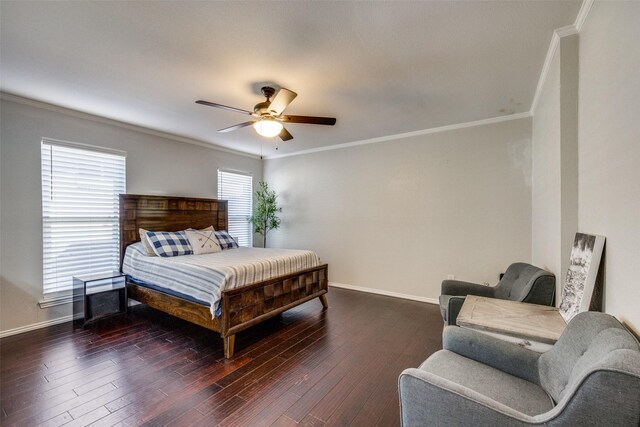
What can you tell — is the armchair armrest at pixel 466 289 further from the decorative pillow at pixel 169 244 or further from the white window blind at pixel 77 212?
the white window blind at pixel 77 212

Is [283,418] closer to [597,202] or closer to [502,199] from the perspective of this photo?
[597,202]

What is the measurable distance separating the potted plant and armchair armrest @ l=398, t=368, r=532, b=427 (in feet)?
15.7

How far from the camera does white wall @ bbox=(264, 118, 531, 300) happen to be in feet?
12.2

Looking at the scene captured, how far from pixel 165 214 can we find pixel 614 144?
4.91 m

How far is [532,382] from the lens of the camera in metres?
1.49

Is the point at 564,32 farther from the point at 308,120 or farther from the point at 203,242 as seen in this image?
the point at 203,242

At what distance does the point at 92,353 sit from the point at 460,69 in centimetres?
436

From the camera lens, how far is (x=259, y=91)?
2.91m

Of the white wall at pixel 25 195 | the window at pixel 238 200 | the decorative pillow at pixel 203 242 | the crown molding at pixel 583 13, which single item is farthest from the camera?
the window at pixel 238 200

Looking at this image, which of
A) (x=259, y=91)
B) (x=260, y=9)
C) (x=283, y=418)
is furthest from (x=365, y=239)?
(x=260, y=9)

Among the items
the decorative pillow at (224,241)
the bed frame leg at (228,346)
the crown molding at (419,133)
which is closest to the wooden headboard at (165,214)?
the decorative pillow at (224,241)

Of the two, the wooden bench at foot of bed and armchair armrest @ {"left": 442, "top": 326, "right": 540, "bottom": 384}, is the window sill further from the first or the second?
armchair armrest @ {"left": 442, "top": 326, "right": 540, "bottom": 384}

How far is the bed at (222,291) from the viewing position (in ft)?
9.01

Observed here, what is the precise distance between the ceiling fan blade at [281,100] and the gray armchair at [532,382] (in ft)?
7.26
